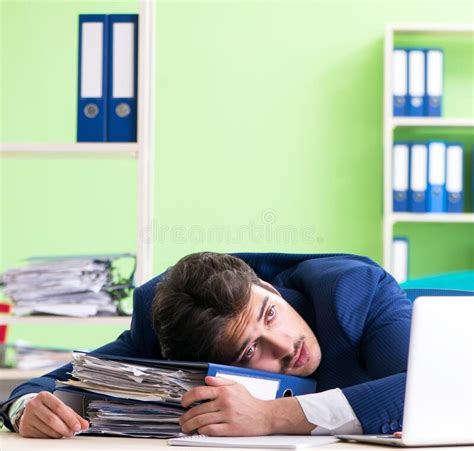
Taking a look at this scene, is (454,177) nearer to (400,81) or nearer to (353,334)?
(400,81)

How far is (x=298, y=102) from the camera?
4254 mm

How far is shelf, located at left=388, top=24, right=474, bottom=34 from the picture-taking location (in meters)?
4.00

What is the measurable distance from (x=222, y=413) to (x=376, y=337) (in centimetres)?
33

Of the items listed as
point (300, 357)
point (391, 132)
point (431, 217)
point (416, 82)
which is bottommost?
point (300, 357)

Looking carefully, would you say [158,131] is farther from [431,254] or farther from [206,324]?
[206,324]

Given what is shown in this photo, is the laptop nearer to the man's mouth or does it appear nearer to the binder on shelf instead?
the man's mouth

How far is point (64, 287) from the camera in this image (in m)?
2.52

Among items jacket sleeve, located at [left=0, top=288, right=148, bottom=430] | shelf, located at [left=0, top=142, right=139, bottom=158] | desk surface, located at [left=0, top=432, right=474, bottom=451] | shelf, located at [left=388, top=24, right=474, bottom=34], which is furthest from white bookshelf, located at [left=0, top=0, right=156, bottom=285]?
shelf, located at [left=388, top=24, right=474, bottom=34]

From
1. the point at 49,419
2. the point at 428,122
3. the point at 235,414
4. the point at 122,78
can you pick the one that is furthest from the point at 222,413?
the point at 428,122

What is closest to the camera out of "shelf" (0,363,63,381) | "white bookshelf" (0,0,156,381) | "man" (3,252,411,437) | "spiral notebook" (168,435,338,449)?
"spiral notebook" (168,435,338,449)

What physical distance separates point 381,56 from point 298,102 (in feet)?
1.42

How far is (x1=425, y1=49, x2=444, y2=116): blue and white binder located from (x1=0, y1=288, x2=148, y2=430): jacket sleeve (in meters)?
2.48

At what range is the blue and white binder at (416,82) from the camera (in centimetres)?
392

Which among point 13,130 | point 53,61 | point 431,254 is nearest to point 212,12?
point 53,61
